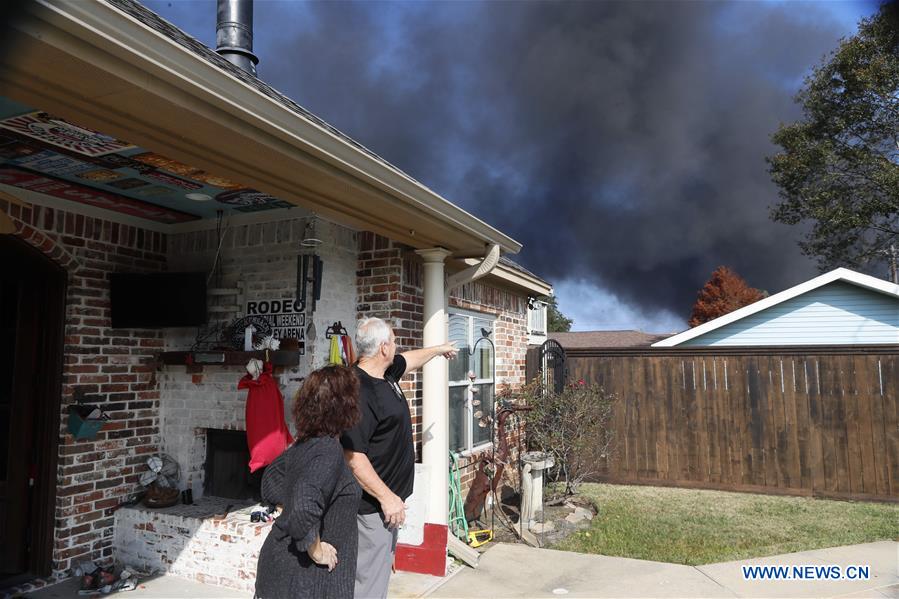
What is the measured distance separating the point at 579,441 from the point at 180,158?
5.23 meters

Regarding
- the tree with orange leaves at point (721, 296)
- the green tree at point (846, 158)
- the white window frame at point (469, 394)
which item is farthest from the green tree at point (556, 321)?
the white window frame at point (469, 394)

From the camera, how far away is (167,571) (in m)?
4.34

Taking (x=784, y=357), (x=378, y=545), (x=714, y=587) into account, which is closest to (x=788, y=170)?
(x=784, y=357)

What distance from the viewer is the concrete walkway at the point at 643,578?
419 centimetres

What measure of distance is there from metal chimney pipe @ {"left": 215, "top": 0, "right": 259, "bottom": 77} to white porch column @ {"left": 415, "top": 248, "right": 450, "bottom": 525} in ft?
9.03

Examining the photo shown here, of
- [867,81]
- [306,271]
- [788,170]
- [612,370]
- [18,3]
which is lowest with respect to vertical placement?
[612,370]

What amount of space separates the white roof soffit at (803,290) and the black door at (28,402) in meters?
9.24

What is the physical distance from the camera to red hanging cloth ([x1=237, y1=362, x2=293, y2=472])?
422cm

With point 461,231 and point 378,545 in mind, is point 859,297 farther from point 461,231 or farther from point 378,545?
point 378,545

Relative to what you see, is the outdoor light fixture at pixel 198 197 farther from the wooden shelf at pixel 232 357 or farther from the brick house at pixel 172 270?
the wooden shelf at pixel 232 357

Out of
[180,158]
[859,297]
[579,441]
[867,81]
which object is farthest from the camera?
[867,81]

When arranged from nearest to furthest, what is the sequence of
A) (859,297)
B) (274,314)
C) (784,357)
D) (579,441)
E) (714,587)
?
(714,587) → (274,314) → (579,441) → (784,357) → (859,297)

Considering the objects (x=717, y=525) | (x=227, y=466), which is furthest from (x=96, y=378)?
(x=717, y=525)

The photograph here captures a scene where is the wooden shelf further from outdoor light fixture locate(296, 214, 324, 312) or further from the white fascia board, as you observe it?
the white fascia board
